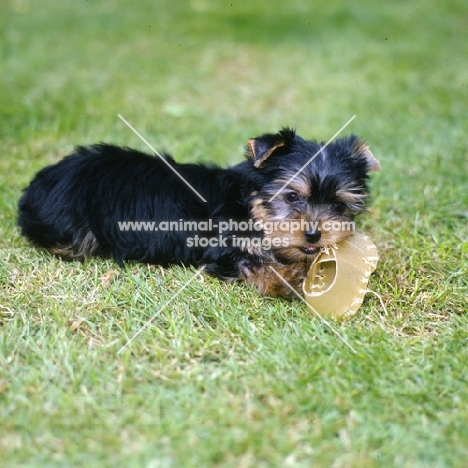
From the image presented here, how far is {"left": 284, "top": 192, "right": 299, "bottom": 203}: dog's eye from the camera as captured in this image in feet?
12.5

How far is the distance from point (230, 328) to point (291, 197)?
96 cm

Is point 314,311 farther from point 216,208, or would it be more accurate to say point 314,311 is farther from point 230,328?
point 216,208

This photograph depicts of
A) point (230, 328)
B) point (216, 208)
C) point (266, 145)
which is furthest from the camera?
point (216, 208)

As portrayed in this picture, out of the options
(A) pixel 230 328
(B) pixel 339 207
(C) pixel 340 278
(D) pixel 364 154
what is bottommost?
(A) pixel 230 328

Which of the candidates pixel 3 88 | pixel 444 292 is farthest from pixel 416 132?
pixel 3 88

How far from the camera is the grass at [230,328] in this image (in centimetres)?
277

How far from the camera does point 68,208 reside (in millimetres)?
3988

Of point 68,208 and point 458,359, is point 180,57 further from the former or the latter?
point 458,359

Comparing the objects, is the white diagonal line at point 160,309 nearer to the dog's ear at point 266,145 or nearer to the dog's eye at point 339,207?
the dog's ear at point 266,145

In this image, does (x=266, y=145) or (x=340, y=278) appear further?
(x=266, y=145)

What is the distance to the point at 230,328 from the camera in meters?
3.55

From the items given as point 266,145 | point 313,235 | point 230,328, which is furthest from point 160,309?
point 266,145

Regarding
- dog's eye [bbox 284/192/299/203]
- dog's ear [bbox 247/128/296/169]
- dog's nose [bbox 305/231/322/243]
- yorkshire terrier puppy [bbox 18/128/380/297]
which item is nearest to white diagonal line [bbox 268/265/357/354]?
yorkshire terrier puppy [bbox 18/128/380/297]

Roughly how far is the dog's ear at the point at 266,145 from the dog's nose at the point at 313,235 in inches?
22.4
